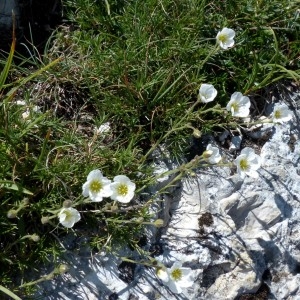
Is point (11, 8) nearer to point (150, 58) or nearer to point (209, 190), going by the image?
point (150, 58)

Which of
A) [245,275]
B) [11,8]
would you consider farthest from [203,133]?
[11,8]

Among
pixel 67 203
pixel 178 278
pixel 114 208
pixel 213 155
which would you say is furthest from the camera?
pixel 213 155

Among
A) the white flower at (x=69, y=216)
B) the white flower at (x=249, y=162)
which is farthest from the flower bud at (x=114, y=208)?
the white flower at (x=249, y=162)

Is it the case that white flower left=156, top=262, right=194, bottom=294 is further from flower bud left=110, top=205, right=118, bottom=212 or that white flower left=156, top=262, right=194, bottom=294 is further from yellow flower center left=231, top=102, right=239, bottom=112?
yellow flower center left=231, top=102, right=239, bottom=112

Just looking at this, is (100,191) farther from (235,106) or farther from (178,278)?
(235,106)

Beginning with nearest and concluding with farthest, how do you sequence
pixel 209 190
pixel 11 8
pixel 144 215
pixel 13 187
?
pixel 13 187 < pixel 144 215 < pixel 209 190 < pixel 11 8

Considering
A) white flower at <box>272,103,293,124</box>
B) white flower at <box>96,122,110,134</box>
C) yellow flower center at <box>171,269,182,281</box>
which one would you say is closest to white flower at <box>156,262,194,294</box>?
yellow flower center at <box>171,269,182,281</box>

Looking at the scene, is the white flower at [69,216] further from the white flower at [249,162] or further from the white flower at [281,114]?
the white flower at [281,114]

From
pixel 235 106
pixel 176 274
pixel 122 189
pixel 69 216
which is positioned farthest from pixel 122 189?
pixel 235 106
